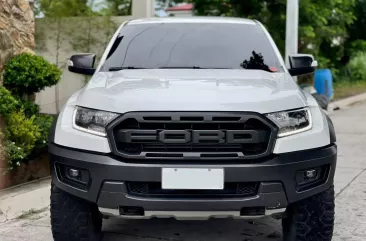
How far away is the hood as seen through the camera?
314 cm

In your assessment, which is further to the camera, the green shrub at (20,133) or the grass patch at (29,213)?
the green shrub at (20,133)

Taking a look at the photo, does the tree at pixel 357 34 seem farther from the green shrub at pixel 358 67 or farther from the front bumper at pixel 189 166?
the front bumper at pixel 189 166

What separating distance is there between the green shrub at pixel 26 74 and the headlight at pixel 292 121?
11.1 feet

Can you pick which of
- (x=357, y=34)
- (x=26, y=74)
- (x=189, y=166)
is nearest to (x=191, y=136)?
(x=189, y=166)

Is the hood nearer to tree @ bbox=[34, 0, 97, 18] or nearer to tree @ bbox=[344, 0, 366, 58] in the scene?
tree @ bbox=[34, 0, 97, 18]

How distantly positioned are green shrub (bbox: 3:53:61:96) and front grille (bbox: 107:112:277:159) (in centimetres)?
299

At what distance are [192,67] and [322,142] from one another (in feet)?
4.28

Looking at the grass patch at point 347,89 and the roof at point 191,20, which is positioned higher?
the roof at point 191,20

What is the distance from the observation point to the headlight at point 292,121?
10.4ft

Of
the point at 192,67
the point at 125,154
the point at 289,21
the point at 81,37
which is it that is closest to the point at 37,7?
the point at 81,37

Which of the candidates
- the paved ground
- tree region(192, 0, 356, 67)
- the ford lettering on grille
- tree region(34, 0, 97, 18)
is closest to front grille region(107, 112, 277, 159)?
the ford lettering on grille

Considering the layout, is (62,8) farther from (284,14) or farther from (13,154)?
(284,14)

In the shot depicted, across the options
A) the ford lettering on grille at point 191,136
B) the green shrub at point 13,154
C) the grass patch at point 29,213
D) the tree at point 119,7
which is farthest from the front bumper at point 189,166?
the tree at point 119,7

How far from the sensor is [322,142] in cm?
327
